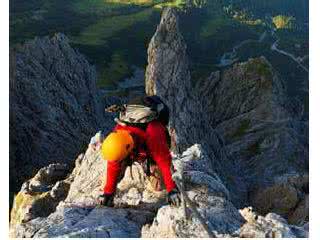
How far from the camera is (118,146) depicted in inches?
487

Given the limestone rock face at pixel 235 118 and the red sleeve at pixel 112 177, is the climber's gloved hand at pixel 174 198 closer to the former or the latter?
the red sleeve at pixel 112 177

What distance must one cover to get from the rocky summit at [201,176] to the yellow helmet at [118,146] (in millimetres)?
1370

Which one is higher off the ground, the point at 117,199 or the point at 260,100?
the point at 117,199

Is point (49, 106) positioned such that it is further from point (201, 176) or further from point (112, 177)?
point (112, 177)

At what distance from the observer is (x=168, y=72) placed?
57.8 meters

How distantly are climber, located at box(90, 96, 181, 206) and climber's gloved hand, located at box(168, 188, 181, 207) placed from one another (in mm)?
23

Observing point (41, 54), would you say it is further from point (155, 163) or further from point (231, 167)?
point (155, 163)

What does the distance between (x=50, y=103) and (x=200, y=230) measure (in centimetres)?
4776

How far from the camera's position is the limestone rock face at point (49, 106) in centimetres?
4875

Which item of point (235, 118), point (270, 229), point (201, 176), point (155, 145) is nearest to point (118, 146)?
point (155, 145)

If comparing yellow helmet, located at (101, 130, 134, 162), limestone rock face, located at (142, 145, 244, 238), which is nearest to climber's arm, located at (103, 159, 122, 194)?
yellow helmet, located at (101, 130, 134, 162)

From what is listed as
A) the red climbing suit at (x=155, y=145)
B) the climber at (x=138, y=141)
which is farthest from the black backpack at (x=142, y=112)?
the red climbing suit at (x=155, y=145)

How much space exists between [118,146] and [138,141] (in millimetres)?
630

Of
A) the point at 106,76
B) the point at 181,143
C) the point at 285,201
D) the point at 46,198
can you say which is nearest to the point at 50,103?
the point at 181,143
